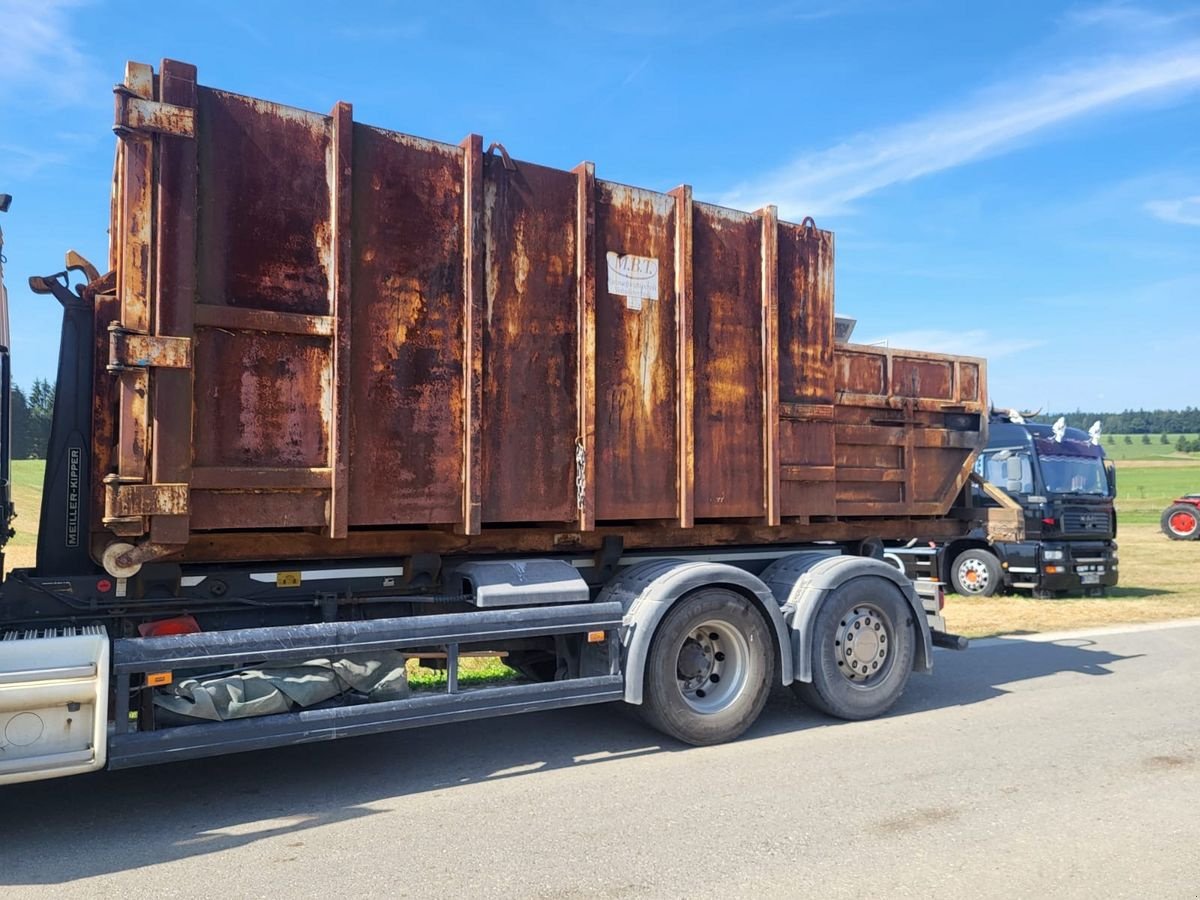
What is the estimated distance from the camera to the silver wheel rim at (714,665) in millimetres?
6207

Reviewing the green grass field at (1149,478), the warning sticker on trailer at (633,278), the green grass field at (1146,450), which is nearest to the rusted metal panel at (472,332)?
the warning sticker on trailer at (633,278)

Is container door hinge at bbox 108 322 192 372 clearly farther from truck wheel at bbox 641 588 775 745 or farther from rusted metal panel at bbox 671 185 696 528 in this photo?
truck wheel at bbox 641 588 775 745

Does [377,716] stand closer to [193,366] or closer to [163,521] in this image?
[163,521]

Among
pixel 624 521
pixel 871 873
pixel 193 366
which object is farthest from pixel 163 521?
pixel 871 873

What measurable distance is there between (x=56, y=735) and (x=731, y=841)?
3.12 meters

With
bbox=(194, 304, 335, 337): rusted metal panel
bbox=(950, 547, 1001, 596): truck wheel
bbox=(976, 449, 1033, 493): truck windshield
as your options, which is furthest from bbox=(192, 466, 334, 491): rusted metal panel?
bbox=(950, 547, 1001, 596): truck wheel

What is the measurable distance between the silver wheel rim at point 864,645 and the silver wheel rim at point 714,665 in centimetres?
84

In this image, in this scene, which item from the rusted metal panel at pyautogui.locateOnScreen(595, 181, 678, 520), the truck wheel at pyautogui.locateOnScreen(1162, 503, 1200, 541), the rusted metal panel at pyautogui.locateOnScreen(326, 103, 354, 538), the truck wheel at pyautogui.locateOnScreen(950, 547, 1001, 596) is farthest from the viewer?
the truck wheel at pyautogui.locateOnScreen(1162, 503, 1200, 541)

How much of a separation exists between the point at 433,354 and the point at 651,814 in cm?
284

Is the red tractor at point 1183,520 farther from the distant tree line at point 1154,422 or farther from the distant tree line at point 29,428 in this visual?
the distant tree line at point 1154,422

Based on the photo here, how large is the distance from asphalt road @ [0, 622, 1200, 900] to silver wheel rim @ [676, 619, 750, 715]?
37 centimetres

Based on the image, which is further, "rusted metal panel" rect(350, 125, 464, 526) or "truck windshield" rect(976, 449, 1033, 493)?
"truck windshield" rect(976, 449, 1033, 493)

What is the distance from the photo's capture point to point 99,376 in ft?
16.0

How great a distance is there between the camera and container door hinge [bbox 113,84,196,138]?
457cm
